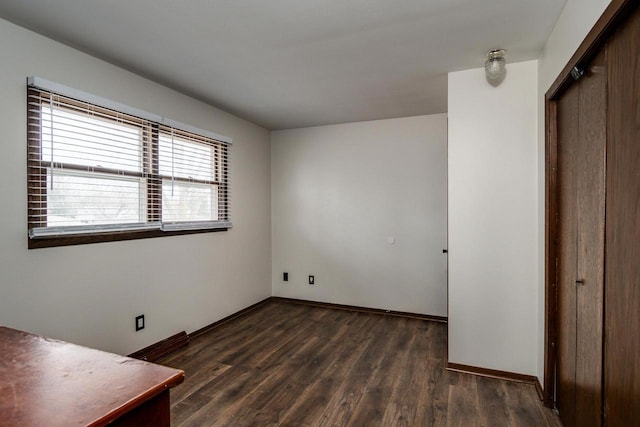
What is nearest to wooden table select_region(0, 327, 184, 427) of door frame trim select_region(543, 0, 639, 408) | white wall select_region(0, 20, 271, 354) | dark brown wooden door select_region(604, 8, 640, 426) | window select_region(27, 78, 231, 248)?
white wall select_region(0, 20, 271, 354)

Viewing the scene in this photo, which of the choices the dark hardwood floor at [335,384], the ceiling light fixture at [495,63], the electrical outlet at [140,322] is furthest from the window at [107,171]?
the ceiling light fixture at [495,63]

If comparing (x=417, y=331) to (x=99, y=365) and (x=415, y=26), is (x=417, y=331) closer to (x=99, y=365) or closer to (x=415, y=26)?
(x=415, y=26)

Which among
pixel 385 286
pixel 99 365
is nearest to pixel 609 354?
pixel 99 365

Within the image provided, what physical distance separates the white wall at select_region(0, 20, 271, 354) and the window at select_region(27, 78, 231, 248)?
0.08 m

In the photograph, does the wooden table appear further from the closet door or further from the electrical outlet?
the closet door

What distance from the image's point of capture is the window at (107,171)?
7.10 ft

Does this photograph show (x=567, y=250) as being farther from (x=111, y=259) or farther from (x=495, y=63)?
(x=111, y=259)

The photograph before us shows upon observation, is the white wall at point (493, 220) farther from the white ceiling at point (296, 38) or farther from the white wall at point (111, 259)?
the white wall at point (111, 259)

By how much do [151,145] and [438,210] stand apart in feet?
10.1

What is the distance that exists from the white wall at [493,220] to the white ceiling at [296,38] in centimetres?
30

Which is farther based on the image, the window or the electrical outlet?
the electrical outlet

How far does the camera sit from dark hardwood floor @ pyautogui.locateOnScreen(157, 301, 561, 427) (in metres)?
2.09

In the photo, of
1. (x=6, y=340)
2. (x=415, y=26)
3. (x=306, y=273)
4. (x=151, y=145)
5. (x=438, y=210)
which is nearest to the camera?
(x=6, y=340)

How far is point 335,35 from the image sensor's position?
214 cm
